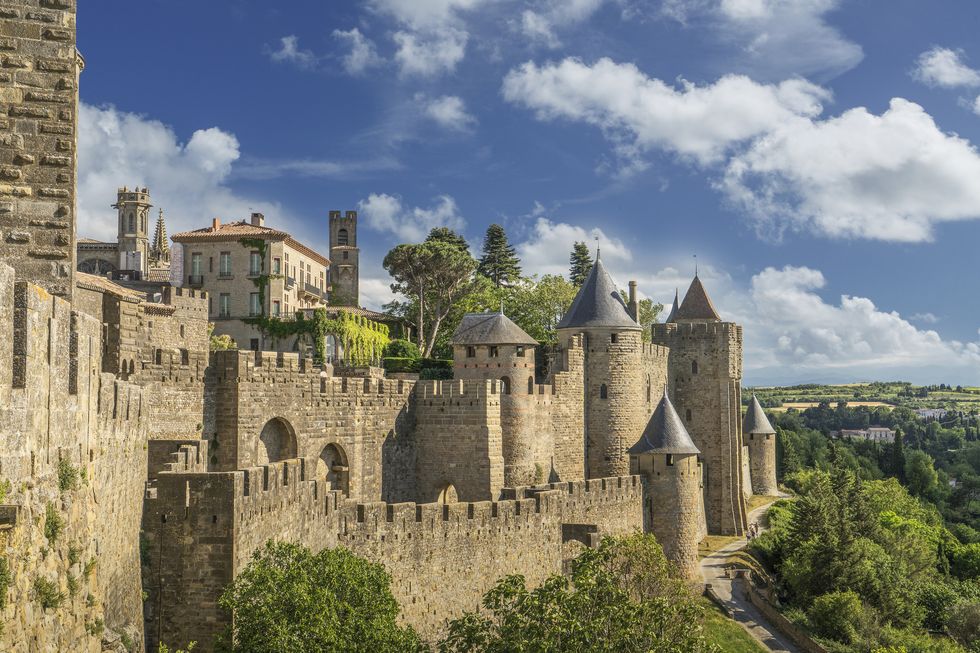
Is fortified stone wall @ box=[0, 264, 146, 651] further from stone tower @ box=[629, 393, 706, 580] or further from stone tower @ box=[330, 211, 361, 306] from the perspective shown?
stone tower @ box=[330, 211, 361, 306]

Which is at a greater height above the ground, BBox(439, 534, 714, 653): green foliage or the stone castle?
the stone castle

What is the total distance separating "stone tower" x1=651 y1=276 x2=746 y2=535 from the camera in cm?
5197

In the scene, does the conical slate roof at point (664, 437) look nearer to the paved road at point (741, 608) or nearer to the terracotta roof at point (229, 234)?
the paved road at point (741, 608)

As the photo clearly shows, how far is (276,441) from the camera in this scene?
100ft

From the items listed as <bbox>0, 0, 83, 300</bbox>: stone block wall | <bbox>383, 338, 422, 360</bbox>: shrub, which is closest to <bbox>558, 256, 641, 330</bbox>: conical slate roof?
<bbox>383, 338, 422, 360</bbox>: shrub

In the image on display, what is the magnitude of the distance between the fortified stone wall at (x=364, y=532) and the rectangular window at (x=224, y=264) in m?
31.2

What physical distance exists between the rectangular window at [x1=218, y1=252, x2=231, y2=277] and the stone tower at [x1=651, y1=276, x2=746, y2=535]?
25.8m

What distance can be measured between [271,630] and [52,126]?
9131mm

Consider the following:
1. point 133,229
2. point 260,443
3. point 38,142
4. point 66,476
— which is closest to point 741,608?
point 260,443

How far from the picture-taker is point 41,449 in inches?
409

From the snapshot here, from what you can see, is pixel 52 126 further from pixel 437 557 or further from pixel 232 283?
pixel 232 283

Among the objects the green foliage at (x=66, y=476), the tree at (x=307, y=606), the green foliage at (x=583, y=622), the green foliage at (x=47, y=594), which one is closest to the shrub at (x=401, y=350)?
the green foliage at (x=583, y=622)

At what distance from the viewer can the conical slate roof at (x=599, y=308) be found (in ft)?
148

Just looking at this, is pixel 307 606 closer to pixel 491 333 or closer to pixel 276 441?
pixel 276 441
